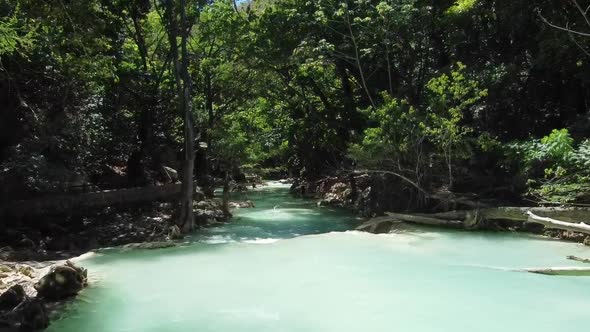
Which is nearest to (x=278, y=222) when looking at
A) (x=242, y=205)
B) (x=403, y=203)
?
(x=403, y=203)

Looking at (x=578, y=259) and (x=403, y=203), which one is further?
(x=403, y=203)

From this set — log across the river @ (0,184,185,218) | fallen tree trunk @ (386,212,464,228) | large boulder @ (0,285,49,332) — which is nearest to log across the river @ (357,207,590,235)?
fallen tree trunk @ (386,212,464,228)

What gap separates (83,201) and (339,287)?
8.93 m

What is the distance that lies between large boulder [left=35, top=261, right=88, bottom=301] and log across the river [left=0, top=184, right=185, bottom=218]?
546cm

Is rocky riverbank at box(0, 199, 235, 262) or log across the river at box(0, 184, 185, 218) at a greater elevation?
log across the river at box(0, 184, 185, 218)

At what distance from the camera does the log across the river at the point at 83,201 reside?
12.7 m

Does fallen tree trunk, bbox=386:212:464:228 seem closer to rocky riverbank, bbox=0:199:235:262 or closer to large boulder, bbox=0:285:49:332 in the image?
rocky riverbank, bbox=0:199:235:262

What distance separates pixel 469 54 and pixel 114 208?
12.2 m

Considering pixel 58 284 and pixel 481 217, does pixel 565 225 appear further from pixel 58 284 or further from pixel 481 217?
pixel 58 284

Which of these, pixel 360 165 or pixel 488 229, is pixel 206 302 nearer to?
pixel 488 229

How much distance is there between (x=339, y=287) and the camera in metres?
8.16

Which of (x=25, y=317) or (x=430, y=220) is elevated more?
(x=430, y=220)

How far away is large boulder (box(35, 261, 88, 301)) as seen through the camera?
783cm

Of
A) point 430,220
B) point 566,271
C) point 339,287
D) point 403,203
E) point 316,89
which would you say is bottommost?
point 339,287
